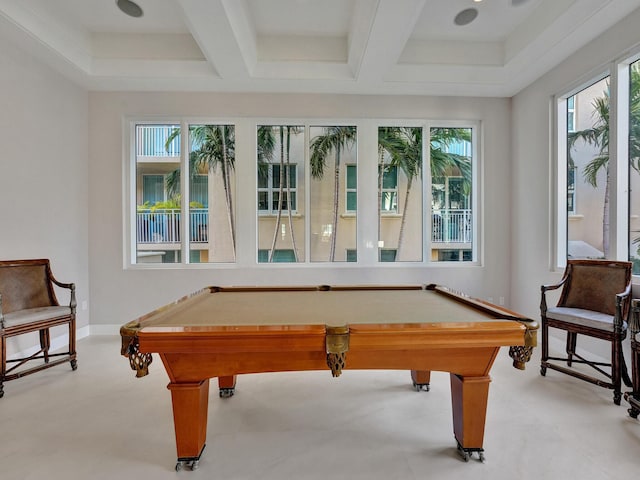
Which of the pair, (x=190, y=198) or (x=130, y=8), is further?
(x=190, y=198)

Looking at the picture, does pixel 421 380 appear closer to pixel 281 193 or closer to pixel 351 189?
pixel 351 189

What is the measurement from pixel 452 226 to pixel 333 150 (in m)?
1.86

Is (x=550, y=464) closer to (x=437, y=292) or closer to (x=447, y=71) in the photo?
(x=437, y=292)

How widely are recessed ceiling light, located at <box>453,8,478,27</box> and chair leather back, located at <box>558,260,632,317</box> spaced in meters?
2.53

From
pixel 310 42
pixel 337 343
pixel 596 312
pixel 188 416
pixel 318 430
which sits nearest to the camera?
pixel 337 343

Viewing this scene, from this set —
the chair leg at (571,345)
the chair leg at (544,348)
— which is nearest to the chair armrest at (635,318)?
the chair leg at (544,348)

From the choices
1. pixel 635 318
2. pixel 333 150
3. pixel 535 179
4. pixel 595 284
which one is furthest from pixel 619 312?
pixel 333 150

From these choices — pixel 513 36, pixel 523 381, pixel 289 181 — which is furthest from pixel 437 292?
pixel 513 36

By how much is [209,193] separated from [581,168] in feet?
13.7

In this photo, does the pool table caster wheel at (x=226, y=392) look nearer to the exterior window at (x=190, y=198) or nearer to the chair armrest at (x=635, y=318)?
the exterior window at (x=190, y=198)

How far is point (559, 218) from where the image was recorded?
12.2 feet

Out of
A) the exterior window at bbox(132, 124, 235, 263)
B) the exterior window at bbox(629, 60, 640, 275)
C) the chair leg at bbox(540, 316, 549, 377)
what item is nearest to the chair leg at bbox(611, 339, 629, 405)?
the chair leg at bbox(540, 316, 549, 377)

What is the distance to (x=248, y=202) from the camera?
4355 mm

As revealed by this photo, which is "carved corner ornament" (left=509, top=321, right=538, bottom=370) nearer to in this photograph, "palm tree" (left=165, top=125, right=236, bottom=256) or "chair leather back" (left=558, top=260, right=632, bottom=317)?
"chair leather back" (left=558, top=260, right=632, bottom=317)
